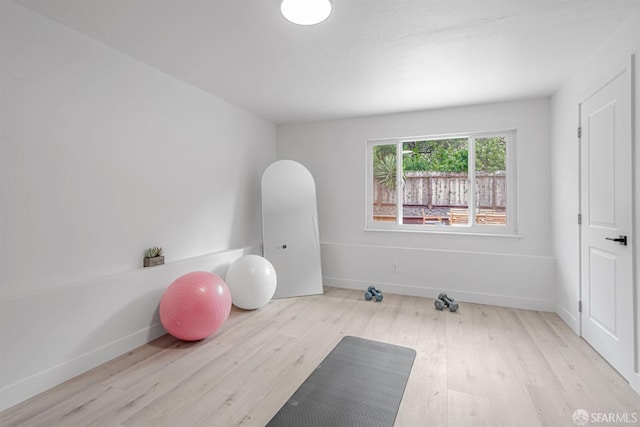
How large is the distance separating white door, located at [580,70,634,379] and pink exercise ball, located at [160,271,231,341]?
295 centimetres

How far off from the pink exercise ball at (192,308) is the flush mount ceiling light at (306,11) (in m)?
2.09

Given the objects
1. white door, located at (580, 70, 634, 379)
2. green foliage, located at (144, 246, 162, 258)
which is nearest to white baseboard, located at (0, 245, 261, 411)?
green foliage, located at (144, 246, 162, 258)

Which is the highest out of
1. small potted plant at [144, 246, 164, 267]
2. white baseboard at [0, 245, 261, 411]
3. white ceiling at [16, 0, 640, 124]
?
white ceiling at [16, 0, 640, 124]

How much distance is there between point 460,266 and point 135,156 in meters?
3.69

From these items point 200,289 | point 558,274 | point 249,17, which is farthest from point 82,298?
point 558,274

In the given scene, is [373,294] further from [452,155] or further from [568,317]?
[452,155]

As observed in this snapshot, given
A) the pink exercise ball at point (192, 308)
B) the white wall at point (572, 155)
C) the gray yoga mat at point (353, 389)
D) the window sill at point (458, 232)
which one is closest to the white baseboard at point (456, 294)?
the white wall at point (572, 155)

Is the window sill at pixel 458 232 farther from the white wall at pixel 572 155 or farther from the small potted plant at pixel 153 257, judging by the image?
the small potted plant at pixel 153 257

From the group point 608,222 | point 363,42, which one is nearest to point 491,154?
point 608,222

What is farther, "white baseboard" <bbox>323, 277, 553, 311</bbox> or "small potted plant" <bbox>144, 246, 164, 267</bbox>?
"white baseboard" <bbox>323, 277, 553, 311</bbox>

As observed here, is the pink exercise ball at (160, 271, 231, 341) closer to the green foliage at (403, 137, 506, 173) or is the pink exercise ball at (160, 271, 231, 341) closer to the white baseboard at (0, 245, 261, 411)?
the white baseboard at (0, 245, 261, 411)

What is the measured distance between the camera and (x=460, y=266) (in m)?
3.72

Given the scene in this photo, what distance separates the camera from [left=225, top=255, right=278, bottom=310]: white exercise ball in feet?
10.6

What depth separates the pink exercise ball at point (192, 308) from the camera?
2.41 meters
